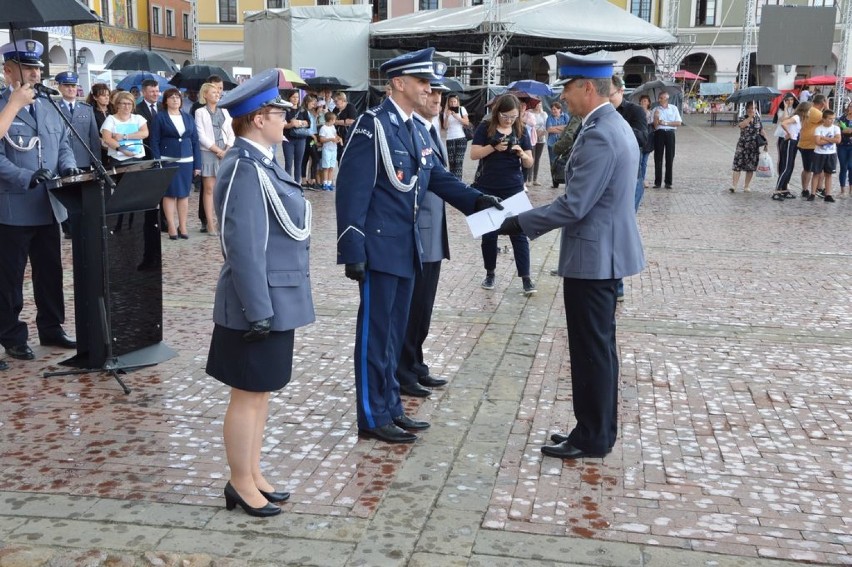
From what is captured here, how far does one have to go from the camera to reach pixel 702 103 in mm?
49406

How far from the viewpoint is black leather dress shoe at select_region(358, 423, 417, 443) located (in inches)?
189

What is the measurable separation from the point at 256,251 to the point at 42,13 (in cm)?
266

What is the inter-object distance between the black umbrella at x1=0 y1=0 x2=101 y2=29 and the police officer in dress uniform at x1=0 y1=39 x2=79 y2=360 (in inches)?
13.3

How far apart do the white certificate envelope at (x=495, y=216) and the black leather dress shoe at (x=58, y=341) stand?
316 cm

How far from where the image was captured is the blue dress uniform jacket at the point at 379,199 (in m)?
4.62

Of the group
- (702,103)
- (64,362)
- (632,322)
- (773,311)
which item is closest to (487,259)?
(632,322)

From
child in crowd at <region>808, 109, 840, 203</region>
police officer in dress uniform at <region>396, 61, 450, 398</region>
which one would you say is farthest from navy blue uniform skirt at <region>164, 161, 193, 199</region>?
child in crowd at <region>808, 109, 840, 203</region>

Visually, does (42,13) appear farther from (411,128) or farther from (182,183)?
(182,183)

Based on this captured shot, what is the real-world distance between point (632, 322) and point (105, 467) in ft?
13.9

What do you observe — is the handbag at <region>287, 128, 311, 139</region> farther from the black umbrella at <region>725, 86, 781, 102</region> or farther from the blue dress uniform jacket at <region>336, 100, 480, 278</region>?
the black umbrella at <region>725, 86, 781, 102</region>

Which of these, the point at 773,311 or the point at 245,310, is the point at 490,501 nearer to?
the point at 245,310

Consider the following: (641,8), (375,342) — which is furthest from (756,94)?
(641,8)

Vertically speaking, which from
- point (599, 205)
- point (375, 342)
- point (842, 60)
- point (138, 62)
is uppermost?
point (842, 60)

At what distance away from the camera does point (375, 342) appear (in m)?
4.81
